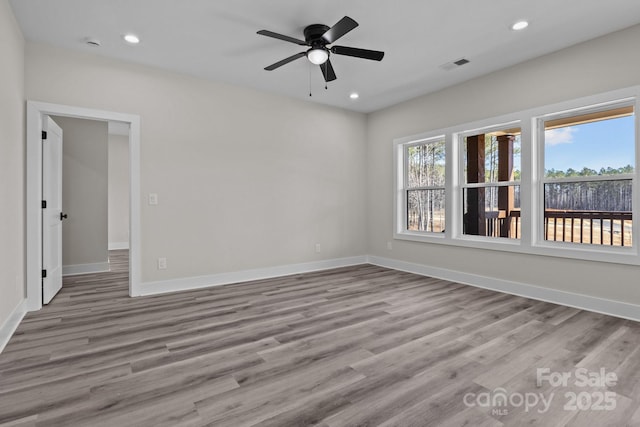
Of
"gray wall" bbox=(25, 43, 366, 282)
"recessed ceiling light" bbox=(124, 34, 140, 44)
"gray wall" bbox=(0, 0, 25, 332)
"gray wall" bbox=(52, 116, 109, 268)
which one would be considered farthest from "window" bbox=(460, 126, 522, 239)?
"gray wall" bbox=(52, 116, 109, 268)

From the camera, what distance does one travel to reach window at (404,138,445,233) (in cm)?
511

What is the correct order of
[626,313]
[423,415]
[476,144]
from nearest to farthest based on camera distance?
[423,415] < [626,313] < [476,144]

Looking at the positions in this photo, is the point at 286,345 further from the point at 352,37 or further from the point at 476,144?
the point at 476,144

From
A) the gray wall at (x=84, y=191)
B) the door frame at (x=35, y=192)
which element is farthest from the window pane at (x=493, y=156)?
the gray wall at (x=84, y=191)

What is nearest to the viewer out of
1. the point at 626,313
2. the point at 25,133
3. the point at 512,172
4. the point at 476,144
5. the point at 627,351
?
the point at 627,351

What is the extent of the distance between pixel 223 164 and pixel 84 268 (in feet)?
10.1

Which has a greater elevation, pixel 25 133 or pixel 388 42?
pixel 388 42

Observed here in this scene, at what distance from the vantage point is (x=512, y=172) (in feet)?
13.9

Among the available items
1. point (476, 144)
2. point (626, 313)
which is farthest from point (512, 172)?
point (626, 313)

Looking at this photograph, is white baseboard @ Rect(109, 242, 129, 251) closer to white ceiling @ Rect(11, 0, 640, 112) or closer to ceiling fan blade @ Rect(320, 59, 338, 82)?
white ceiling @ Rect(11, 0, 640, 112)

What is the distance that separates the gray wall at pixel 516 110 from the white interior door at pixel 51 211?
467cm

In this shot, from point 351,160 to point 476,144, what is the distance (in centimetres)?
210

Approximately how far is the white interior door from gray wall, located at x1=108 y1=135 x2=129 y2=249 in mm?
4125

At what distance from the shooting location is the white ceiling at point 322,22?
282cm
